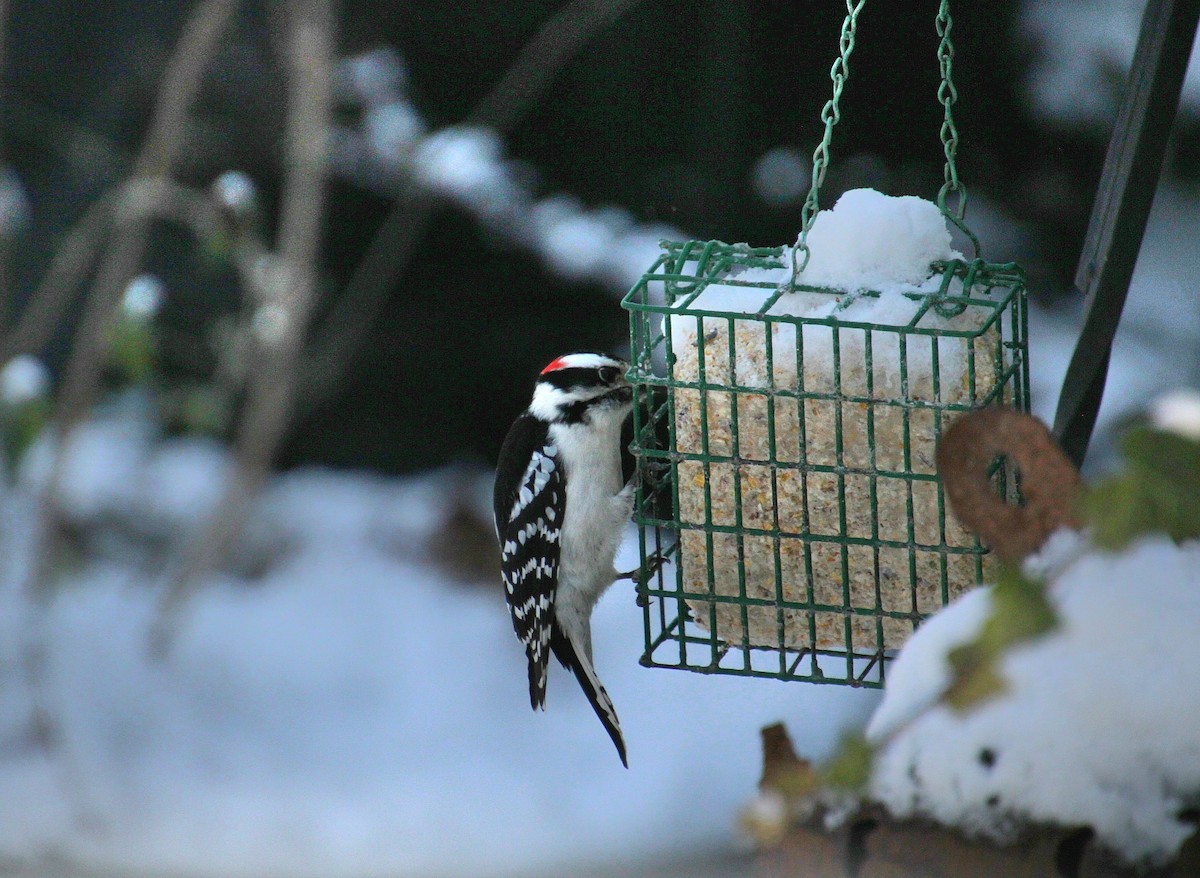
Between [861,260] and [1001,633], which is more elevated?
[861,260]

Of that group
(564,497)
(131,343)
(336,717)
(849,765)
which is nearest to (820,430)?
(564,497)

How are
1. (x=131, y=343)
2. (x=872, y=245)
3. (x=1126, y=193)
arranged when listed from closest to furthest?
(x=1126, y=193)
(x=872, y=245)
(x=131, y=343)

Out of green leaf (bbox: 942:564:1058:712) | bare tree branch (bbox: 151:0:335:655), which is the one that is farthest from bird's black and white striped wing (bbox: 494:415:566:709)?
green leaf (bbox: 942:564:1058:712)

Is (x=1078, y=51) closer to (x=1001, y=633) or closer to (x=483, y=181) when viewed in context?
(x=483, y=181)

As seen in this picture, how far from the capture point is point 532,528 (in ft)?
9.00

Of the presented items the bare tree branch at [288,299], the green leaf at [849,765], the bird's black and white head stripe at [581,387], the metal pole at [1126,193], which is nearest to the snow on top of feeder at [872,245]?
the metal pole at [1126,193]

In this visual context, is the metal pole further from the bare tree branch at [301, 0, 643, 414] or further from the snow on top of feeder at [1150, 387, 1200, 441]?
the bare tree branch at [301, 0, 643, 414]

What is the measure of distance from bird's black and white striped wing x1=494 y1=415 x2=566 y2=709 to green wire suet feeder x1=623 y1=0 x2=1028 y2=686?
18.3 inches

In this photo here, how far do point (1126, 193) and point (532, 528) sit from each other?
1.36 metres

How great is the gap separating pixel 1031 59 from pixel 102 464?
3.45m

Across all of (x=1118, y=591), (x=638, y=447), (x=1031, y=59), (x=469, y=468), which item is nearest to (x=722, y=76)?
(x=1031, y=59)

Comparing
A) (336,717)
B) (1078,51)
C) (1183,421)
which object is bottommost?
(336,717)

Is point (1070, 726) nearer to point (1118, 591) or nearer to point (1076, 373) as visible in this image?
point (1118, 591)

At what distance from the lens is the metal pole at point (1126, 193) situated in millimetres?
1609
